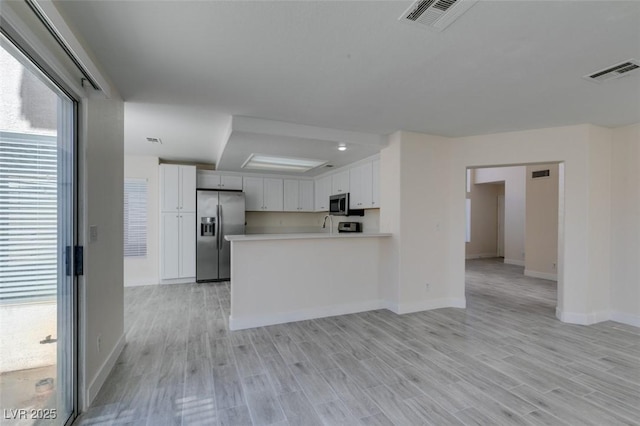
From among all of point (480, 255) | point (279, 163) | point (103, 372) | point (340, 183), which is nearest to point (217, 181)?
point (279, 163)

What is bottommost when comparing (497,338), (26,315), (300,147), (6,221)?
(497,338)

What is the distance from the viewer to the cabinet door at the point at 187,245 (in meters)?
5.41

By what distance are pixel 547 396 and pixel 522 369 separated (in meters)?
0.36

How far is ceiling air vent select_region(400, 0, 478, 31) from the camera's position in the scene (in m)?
1.45

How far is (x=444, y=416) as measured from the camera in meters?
1.82

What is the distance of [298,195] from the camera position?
6688mm

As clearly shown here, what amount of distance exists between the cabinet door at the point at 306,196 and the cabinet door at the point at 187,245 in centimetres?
237

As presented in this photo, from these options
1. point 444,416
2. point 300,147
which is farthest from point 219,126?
point 444,416

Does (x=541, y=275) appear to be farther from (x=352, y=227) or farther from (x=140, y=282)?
(x=140, y=282)

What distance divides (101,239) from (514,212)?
9.25 meters

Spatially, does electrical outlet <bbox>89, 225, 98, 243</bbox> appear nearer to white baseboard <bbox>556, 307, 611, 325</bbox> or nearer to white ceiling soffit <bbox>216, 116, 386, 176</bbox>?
white ceiling soffit <bbox>216, 116, 386, 176</bbox>

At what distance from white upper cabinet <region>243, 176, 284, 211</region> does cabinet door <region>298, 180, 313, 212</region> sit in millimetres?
464

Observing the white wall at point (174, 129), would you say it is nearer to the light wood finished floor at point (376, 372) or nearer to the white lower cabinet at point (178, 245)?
the white lower cabinet at point (178, 245)

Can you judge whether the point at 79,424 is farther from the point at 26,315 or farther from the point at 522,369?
the point at 522,369
